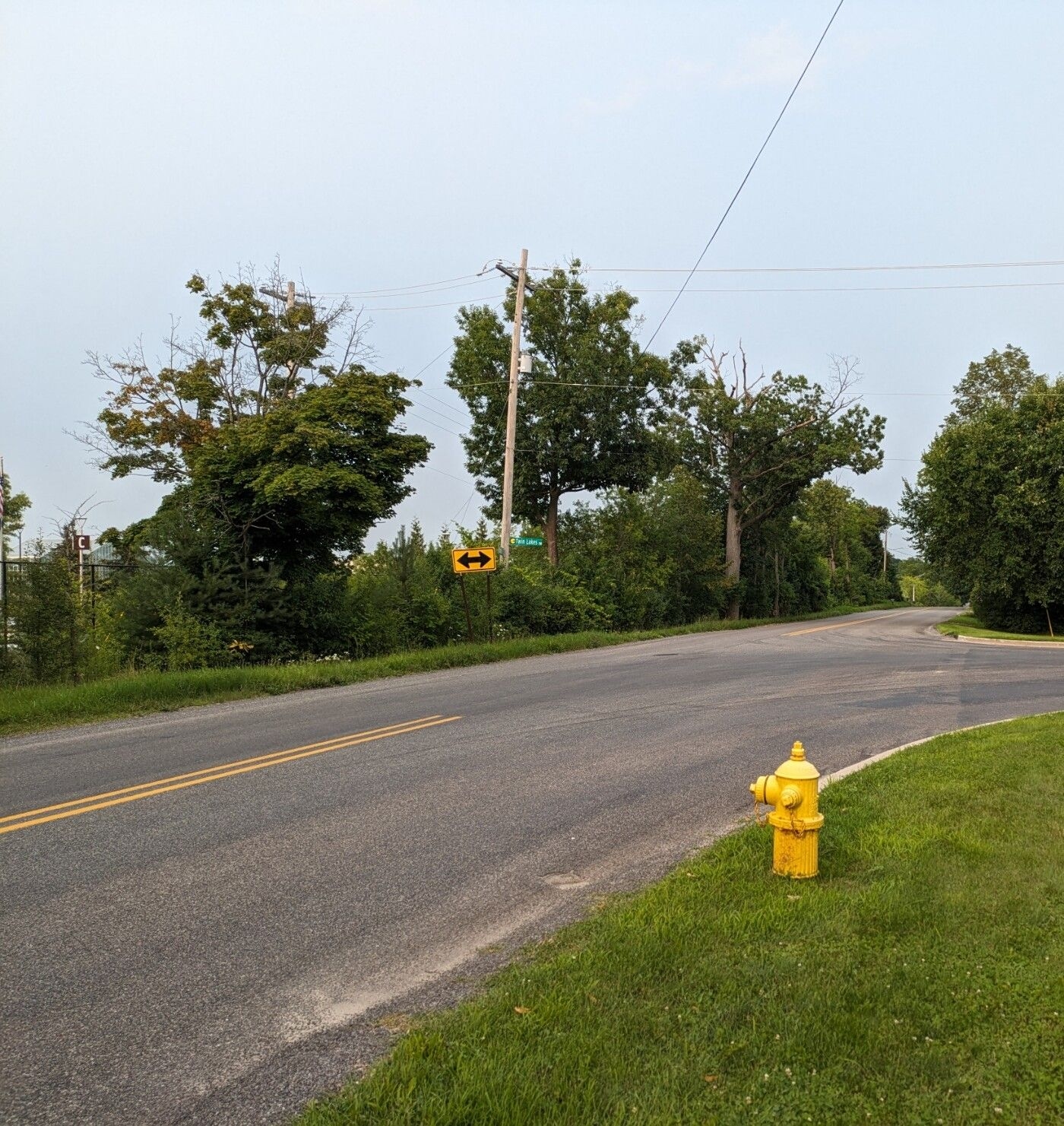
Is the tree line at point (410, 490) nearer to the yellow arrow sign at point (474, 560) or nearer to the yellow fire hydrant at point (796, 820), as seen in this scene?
the yellow arrow sign at point (474, 560)

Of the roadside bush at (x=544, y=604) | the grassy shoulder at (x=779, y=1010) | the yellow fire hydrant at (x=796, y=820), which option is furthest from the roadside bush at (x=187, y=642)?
the yellow fire hydrant at (x=796, y=820)

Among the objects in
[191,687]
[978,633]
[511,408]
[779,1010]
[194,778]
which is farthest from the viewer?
[978,633]

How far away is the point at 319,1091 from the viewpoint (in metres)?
3.00

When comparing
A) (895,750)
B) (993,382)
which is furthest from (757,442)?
(895,750)

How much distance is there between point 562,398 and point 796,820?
30942 mm

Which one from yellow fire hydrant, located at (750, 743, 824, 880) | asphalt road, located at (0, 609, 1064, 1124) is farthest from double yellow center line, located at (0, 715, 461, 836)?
yellow fire hydrant, located at (750, 743, 824, 880)

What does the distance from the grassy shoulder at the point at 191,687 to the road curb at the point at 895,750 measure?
878cm

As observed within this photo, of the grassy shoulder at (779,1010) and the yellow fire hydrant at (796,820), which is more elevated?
the yellow fire hydrant at (796,820)

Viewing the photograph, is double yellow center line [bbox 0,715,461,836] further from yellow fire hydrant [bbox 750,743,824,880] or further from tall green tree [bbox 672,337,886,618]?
tall green tree [bbox 672,337,886,618]

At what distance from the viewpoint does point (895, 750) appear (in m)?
8.53

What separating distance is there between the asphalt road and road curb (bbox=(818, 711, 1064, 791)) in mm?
237

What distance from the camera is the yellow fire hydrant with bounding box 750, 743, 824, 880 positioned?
4.72 m

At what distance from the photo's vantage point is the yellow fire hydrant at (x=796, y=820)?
4.72 meters

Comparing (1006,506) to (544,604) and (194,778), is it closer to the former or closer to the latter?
(544,604)
